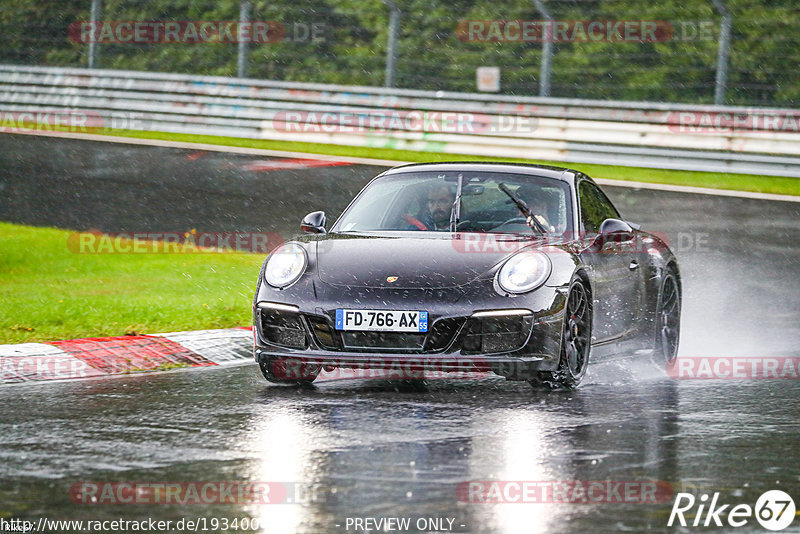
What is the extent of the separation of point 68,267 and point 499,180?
5.90 meters

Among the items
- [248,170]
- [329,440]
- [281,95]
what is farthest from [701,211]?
[329,440]

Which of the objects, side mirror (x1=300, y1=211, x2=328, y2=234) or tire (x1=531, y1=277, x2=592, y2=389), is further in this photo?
side mirror (x1=300, y1=211, x2=328, y2=234)

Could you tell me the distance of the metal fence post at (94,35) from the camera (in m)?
23.9

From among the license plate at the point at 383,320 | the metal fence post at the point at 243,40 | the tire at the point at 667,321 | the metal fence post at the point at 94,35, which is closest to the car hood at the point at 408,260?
the license plate at the point at 383,320

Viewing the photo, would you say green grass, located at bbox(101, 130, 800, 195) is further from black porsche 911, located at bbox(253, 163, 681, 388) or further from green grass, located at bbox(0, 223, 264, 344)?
black porsche 911, located at bbox(253, 163, 681, 388)

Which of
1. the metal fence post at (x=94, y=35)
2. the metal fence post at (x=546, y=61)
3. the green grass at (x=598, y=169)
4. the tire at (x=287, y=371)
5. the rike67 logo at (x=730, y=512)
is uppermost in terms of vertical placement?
the metal fence post at (x=94, y=35)

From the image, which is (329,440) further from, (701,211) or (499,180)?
(701,211)

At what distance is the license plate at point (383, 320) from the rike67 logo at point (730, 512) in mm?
2449

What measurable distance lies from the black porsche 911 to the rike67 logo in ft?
7.69

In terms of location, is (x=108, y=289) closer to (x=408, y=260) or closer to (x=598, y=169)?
(x=408, y=260)

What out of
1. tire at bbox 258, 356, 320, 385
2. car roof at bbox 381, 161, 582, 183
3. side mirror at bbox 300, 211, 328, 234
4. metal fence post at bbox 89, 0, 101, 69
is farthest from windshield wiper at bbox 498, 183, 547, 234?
metal fence post at bbox 89, 0, 101, 69

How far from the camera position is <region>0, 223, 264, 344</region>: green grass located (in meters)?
10.1

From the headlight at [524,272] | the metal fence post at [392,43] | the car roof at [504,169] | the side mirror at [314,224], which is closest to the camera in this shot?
the headlight at [524,272]

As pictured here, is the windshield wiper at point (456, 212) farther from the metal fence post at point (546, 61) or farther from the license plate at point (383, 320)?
the metal fence post at point (546, 61)
